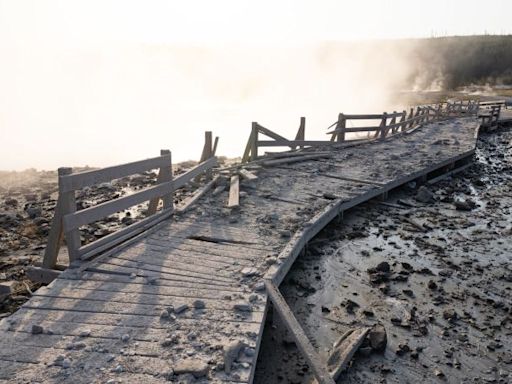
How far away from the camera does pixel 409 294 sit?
6.29 meters

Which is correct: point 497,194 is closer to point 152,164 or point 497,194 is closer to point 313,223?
point 313,223

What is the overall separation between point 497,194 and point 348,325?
9.30m

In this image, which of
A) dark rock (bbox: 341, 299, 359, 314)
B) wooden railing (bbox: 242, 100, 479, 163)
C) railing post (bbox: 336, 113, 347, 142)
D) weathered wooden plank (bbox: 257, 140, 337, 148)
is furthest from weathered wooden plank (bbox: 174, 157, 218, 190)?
railing post (bbox: 336, 113, 347, 142)

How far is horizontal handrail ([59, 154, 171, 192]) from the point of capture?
5.08 meters

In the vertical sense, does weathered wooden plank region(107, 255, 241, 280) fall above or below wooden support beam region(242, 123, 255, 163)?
below

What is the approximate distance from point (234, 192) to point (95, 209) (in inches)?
149

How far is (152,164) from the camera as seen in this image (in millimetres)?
6672

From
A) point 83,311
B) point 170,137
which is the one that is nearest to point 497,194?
point 83,311

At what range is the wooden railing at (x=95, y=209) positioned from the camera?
5.14m

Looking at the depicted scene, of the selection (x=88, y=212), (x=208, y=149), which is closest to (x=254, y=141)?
(x=208, y=149)

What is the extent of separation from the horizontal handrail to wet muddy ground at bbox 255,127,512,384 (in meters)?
2.86

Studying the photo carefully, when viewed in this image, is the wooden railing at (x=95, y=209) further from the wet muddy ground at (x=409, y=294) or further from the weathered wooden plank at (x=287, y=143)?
the weathered wooden plank at (x=287, y=143)

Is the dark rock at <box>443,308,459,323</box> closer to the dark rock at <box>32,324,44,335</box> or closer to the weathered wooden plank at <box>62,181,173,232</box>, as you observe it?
the weathered wooden plank at <box>62,181,173,232</box>

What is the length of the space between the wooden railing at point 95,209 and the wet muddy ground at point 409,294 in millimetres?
2512
